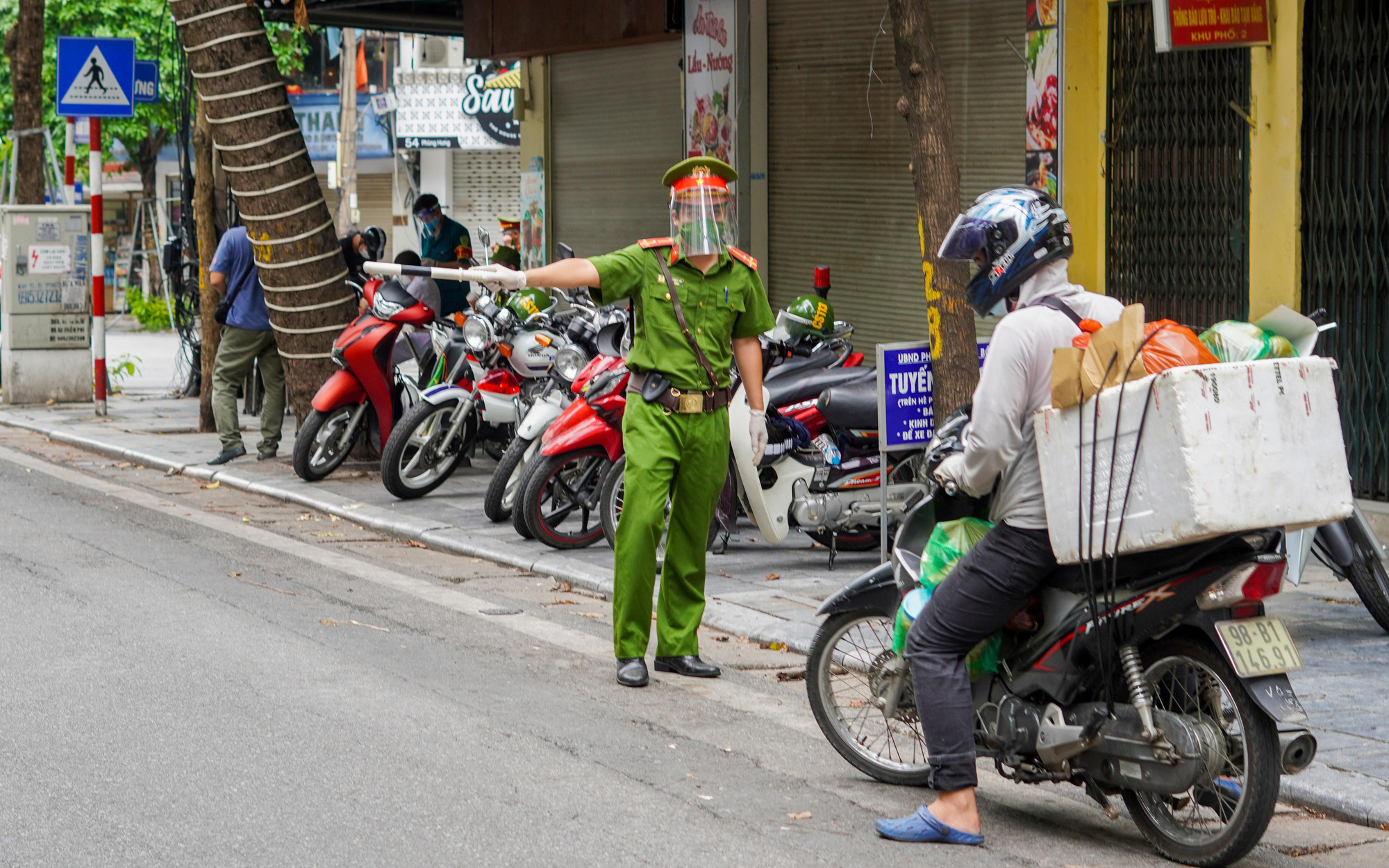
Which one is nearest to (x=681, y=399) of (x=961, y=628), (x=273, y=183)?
(x=961, y=628)

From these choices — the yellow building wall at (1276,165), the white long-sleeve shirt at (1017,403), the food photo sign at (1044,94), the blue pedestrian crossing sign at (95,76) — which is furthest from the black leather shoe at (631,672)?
the blue pedestrian crossing sign at (95,76)

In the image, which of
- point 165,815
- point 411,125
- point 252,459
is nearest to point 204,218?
point 252,459

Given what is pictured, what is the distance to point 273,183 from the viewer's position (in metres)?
12.2

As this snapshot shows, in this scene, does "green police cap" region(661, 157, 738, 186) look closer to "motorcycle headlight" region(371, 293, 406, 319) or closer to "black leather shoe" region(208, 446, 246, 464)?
"motorcycle headlight" region(371, 293, 406, 319)

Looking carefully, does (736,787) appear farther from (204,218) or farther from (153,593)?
(204,218)

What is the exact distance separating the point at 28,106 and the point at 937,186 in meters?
14.5

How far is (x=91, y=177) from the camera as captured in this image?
15.1 metres

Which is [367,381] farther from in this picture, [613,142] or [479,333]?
[613,142]

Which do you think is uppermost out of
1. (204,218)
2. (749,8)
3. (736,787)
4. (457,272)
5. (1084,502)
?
(749,8)

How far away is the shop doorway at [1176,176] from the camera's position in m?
9.51

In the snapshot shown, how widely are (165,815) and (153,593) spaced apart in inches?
136

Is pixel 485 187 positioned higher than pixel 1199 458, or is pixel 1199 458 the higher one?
pixel 485 187

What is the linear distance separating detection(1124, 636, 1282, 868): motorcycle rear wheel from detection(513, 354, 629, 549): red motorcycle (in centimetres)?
470

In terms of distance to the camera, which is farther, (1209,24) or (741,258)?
(1209,24)
